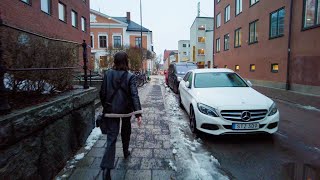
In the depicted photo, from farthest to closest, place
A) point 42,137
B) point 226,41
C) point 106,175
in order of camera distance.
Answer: point 226,41 < point 106,175 < point 42,137

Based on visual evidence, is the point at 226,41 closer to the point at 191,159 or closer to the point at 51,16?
the point at 51,16

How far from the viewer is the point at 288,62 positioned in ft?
50.3

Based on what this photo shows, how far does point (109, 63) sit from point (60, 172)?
18.9 meters

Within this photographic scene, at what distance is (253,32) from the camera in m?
21.1

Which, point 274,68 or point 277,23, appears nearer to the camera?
point 277,23

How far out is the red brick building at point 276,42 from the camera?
13.3m

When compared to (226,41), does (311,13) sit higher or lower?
lower

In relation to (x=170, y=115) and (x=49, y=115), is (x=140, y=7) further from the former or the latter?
(x=49, y=115)

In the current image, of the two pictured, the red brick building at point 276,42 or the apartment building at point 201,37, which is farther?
the apartment building at point 201,37

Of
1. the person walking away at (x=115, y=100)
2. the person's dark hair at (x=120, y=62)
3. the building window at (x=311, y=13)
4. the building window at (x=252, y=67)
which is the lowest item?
the person walking away at (x=115, y=100)

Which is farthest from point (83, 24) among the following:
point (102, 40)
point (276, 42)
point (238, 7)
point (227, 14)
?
point (102, 40)

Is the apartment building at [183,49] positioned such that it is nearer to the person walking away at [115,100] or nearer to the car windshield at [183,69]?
the car windshield at [183,69]

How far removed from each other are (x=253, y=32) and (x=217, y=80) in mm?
15864

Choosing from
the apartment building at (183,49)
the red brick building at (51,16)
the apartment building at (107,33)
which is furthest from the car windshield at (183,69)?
the apartment building at (183,49)
